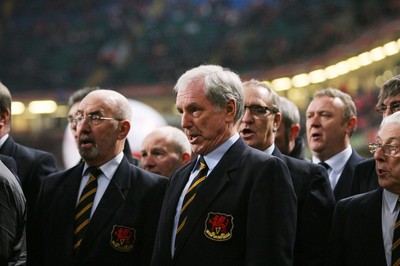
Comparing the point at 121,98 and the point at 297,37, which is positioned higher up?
the point at 297,37

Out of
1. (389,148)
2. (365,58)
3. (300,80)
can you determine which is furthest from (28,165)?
(300,80)

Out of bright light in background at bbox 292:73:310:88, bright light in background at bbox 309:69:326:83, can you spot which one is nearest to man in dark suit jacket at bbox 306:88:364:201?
bright light in background at bbox 309:69:326:83

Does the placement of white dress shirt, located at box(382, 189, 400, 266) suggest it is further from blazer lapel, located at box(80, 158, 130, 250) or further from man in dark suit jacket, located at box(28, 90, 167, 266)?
blazer lapel, located at box(80, 158, 130, 250)

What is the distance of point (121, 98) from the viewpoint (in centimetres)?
322

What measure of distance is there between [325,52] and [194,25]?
6.98m

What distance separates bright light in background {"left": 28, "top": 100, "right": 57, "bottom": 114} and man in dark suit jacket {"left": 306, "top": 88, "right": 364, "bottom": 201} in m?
22.2

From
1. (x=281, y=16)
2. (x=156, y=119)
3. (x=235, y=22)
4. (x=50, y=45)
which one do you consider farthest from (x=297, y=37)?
(x=156, y=119)

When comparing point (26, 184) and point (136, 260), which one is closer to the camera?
point (136, 260)

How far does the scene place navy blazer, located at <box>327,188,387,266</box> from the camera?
8.63 ft

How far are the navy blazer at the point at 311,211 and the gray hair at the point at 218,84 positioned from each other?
1.89 feet

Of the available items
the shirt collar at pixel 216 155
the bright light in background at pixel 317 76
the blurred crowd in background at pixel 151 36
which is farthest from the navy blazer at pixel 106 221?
the bright light in background at pixel 317 76

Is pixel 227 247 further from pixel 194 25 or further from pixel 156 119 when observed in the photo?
pixel 194 25

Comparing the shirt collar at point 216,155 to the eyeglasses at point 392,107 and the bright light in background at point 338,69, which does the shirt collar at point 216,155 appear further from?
the bright light in background at point 338,69

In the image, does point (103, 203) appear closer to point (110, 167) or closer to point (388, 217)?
point (110, 167)
